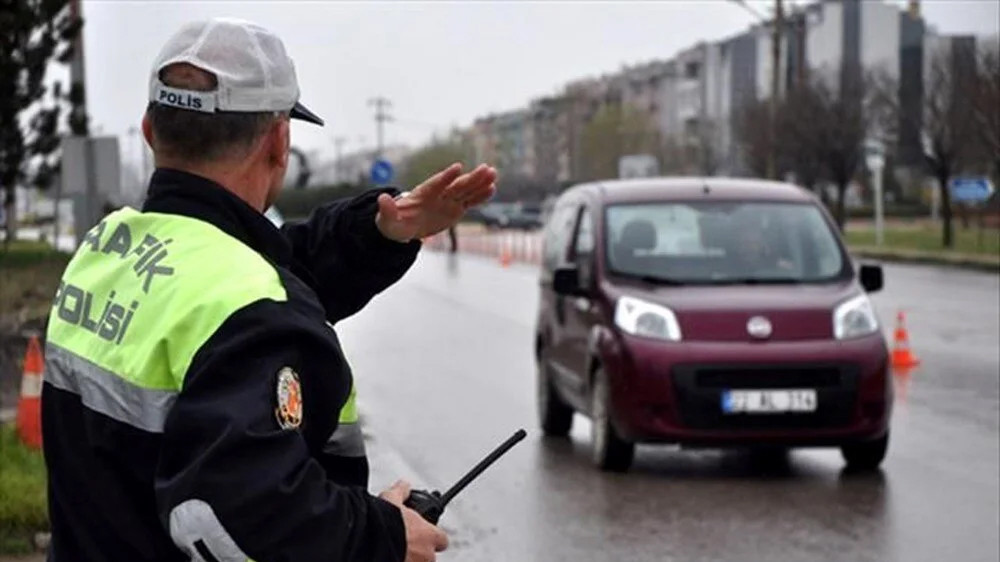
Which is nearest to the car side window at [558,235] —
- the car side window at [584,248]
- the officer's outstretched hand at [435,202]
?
the car side window at [584,248]

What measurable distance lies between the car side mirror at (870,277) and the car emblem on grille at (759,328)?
107 cm

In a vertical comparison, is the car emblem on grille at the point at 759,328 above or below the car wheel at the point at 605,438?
above

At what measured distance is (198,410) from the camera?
2283mm

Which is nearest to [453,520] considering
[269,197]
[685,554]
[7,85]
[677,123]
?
[685,554]

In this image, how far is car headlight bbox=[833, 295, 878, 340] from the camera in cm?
976

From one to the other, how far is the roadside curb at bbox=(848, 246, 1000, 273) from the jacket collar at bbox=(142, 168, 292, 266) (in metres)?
34.3

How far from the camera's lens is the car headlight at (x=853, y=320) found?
9758mm

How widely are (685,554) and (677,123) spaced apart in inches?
4831

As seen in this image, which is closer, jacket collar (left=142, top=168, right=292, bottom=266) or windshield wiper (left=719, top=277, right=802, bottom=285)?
jacket collar (left=142, top=168, right=292, bottom=266)

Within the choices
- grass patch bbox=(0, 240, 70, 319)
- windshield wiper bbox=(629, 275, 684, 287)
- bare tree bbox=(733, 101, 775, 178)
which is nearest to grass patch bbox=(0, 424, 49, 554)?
windshield wiper bbox=(629, 275, 684, 287)

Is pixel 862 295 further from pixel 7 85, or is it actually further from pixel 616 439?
pixel 7 85

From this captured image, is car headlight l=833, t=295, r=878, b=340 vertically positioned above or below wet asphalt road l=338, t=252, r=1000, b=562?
above

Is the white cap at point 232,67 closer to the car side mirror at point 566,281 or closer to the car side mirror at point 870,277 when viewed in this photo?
the car side mirror at point 566,281

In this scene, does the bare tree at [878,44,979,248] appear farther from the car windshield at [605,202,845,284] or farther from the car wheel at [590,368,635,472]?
the car wheel at [590,368,635,472]
